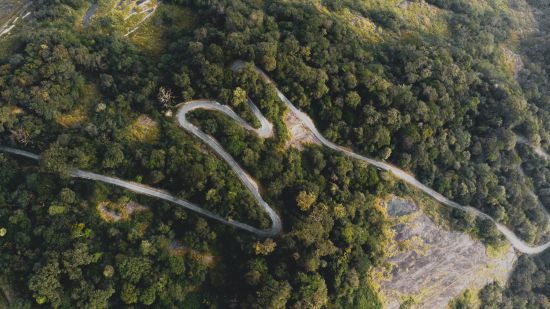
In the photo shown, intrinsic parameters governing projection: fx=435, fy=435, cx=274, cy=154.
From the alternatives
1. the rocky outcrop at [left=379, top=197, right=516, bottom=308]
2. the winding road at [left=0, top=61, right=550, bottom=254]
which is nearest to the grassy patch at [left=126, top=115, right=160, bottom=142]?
the winding road at [left=0, top=61, right=550, bottom=254]

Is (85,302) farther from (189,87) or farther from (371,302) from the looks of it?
(371,302)

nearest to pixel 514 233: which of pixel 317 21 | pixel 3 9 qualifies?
pixel 317 21

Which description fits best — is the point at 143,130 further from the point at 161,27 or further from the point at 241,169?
the point at 161,27

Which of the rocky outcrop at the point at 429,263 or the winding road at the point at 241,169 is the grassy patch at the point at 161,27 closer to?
the winding road at the point at 241,169

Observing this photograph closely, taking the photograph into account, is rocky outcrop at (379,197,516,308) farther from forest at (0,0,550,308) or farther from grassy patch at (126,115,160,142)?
grassy patch at (126,115,160,142)

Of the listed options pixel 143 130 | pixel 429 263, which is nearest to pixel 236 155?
pixel 143 130

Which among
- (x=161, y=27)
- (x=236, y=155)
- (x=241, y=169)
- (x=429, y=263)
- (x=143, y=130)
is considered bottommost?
(x=429, y=263)
